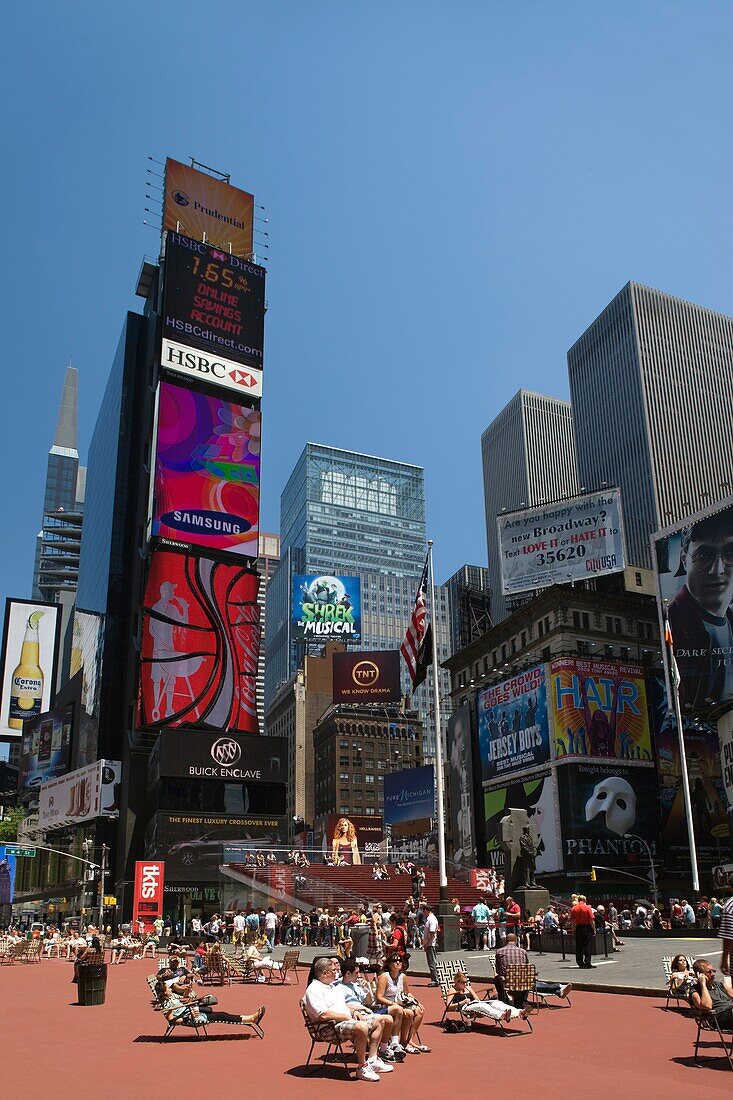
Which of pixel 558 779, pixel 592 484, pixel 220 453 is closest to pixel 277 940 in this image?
pixel 558 779

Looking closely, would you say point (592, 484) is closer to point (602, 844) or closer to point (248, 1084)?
point (602, 844)

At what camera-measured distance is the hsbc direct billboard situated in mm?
72938

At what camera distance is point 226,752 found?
75375mm

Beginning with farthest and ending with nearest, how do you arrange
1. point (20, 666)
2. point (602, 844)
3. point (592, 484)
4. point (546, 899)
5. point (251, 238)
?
point (592, 484), point (20, 666), point (251, 238), point (602, 844), point (546, 899)

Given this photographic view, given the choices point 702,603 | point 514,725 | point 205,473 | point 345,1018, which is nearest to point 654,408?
point 514,725

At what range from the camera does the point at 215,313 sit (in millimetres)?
89625

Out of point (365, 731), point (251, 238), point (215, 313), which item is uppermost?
point (251, 238)

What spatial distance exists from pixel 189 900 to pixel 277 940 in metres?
27.4

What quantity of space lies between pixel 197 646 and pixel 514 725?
2813 cm

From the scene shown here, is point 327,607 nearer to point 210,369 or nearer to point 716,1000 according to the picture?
point 210,369

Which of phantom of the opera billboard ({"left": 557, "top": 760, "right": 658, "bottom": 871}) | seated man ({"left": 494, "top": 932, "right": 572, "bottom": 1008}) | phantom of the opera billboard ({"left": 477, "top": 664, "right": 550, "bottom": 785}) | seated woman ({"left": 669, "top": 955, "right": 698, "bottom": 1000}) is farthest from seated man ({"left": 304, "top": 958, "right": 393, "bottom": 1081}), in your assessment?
phantom of the opera billboard ({"left": 477, "top": 664, "right": 550, "bottom": 785})

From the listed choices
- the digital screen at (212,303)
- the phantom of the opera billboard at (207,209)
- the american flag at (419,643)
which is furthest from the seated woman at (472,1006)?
the phantom of the opera billboard at (207,209)

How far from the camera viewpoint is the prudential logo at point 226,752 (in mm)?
74681

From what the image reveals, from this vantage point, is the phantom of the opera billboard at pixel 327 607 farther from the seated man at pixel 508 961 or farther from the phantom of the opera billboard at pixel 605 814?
the seated man at pixel 508 961
